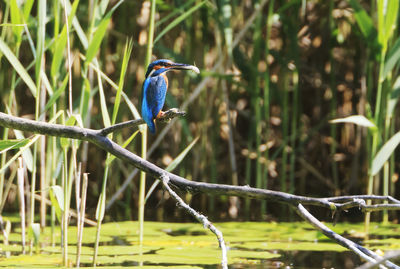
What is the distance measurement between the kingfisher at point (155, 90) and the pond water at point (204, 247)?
0.89m

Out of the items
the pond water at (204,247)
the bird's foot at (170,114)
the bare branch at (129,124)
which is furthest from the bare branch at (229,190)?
the pond water at (204,247)

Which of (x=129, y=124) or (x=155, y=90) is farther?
(x=155, y=90)

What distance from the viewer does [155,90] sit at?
2.48m

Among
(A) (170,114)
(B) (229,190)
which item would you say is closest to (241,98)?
(A) (170,114)

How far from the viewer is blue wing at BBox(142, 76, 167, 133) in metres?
2.33

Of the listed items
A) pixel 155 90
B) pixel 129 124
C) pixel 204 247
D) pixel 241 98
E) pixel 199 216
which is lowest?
pixel 204 247

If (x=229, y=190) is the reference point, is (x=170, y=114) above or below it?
above

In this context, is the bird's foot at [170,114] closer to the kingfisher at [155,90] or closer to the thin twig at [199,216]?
the kingfisher at [155,90]

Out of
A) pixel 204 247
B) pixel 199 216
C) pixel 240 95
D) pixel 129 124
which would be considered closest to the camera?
pixel 199 216

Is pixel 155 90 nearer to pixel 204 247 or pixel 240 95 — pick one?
pixel 204 247

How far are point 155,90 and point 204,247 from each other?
1.50 m

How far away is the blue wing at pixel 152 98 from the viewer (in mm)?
2335

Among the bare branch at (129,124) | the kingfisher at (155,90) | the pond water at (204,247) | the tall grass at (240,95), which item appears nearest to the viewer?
the bare branch at (129,124)

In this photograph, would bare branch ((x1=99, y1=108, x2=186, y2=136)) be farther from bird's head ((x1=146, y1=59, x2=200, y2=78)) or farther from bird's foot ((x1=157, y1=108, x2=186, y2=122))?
bird's head ((x1=146, y1=59, x2=200, y2=78))
